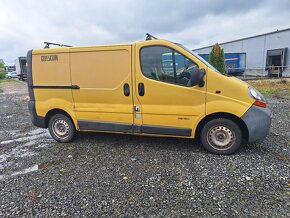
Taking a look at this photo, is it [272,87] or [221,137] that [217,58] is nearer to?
[272,87]

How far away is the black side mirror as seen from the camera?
3627 millimetres

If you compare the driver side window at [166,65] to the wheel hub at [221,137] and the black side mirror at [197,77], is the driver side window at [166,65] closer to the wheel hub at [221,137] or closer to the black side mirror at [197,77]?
the black side mirror at [197,77]

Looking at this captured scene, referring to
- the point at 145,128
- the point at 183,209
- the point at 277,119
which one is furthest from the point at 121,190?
the point at 277,119

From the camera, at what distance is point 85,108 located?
456 cm

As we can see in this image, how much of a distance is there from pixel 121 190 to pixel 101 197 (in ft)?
0.99

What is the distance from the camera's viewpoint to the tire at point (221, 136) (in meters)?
3.85

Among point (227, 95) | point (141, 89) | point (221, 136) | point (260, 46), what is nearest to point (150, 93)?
point (141, 89)

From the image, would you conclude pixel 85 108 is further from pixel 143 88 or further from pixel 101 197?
pixel 101 197

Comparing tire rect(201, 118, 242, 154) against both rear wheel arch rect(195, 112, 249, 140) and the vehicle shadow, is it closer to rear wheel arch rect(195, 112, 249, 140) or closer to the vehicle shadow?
rear wheel arch rect(195, 112, 249, 140)

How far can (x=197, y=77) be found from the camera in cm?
364

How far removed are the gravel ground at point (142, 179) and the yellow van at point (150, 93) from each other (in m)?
0.45

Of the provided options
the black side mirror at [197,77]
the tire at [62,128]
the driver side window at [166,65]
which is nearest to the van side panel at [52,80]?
the tire at [62,128]

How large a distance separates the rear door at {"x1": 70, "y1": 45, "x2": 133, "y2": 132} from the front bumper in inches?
87.1

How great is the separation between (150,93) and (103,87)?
39.9 inches
